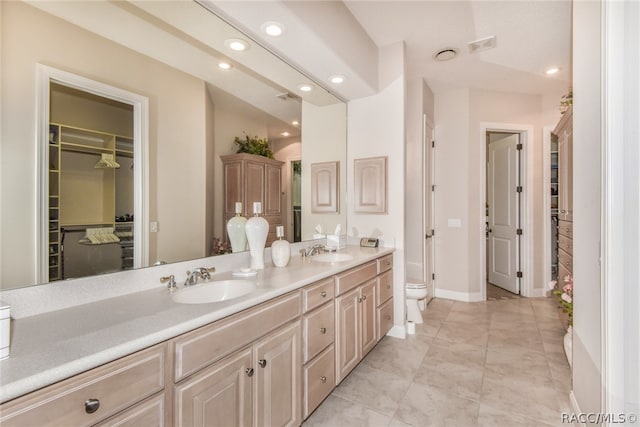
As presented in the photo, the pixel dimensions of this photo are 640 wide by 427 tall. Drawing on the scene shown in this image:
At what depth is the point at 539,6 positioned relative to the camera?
2332 mm

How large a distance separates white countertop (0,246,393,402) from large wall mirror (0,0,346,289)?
0.19 meters

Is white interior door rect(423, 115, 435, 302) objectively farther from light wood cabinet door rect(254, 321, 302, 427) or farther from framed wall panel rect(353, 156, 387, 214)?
light wood cabinet door rect(254, 321, 302, 427)

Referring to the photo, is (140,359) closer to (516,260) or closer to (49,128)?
(49,128)

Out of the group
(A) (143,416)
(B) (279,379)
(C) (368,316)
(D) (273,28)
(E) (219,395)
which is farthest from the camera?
(C) (368,316)

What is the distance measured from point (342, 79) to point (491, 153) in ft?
11.1

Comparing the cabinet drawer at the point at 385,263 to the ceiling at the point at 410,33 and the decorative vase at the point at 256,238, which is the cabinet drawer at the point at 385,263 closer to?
the decorative vase at the point at 256,238

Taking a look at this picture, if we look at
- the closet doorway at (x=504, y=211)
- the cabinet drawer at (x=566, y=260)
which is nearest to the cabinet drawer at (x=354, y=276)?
the cabinet drawer at (x=566, y=260)

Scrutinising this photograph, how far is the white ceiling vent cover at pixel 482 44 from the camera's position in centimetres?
275

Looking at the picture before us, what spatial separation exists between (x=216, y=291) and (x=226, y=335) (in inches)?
17.2

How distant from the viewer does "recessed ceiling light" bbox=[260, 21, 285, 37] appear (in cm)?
175

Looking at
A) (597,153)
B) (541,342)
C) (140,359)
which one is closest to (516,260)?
(541,342)

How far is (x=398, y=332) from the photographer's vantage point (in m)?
2.81

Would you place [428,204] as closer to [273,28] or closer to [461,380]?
[461,380]

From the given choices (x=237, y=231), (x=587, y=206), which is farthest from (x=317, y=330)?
(x=587, y=206)
